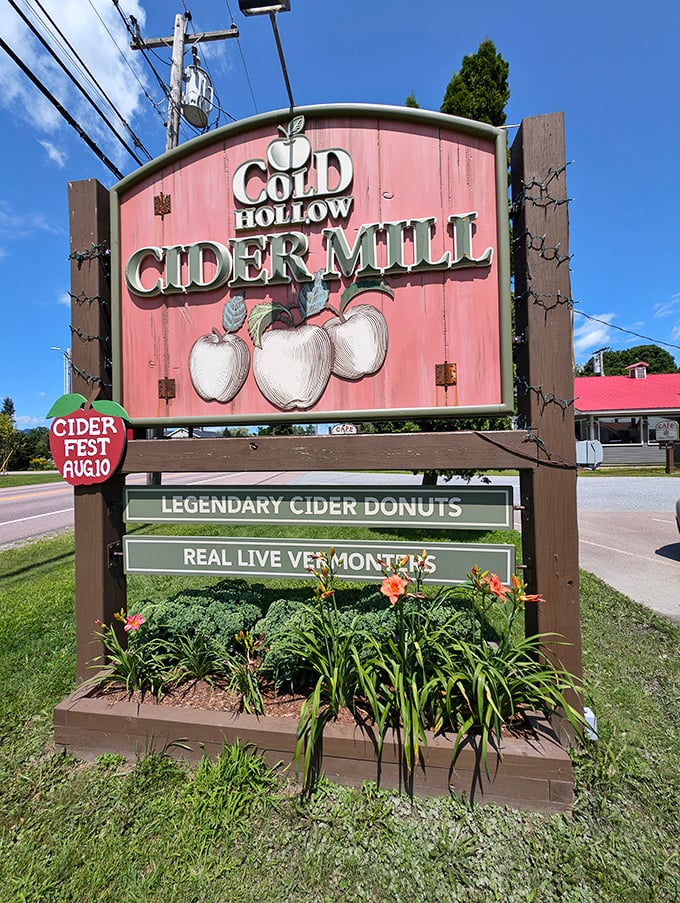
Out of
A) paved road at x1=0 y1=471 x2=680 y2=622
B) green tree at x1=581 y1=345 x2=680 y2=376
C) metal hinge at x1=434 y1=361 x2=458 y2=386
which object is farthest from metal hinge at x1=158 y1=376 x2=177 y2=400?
green tree at x1=581 y1=345 x2=680 y2=376

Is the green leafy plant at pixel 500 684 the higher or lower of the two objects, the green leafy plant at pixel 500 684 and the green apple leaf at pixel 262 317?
the lower

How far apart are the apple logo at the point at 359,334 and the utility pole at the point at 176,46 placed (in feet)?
24.1

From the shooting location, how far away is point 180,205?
108 inches

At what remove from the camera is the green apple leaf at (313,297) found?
2.57 meters

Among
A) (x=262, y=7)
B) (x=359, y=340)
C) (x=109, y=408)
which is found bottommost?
(x=109, y=408)

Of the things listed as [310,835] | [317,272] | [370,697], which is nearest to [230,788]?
[310,835]

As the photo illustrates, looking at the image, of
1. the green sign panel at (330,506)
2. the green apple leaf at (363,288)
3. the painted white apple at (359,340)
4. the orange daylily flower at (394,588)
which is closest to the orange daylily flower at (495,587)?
the green sign panel at (330,506)

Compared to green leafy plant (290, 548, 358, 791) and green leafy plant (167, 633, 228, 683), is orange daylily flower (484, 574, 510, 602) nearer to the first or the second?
green leafy plant (290, 548, 358, 791)

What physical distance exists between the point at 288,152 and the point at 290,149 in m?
0.02

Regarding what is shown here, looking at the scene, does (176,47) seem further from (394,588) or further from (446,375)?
(394,588)

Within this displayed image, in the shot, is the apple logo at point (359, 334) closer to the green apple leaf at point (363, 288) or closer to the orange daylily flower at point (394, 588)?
the green apple leaf at point (363, 288)

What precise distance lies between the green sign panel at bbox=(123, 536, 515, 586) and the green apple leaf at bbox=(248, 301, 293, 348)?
4.34 feet

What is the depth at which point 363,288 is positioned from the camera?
2.53 metres

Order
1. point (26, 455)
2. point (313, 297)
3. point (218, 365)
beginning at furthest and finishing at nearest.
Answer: point (26, 455)
point (218, 365)
point (313, 297)
